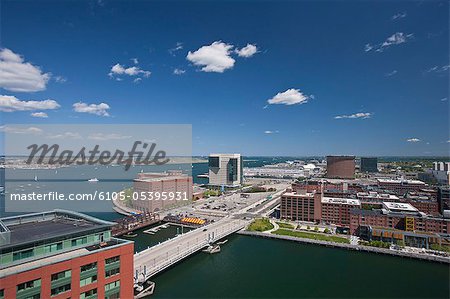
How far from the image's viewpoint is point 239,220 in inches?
1626

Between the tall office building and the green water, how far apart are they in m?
52.0

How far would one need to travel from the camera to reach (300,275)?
920 inches

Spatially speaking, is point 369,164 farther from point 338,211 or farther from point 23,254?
point 23,254

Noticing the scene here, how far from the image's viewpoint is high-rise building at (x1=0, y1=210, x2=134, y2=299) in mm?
9938

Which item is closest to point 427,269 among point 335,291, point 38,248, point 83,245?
point 335,291

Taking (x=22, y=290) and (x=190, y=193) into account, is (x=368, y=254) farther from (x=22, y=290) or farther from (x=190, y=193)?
(x=190, y=193)

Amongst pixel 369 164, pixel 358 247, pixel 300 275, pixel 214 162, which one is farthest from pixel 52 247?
pixel 369 164

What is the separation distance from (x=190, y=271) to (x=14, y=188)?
240ft

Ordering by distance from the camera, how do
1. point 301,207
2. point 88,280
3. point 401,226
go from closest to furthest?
point 88,280 < point 401,226 < point 301,207

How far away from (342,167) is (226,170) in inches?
1854

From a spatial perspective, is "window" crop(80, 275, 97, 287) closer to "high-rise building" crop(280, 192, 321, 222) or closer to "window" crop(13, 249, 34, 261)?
"window" crop(13, 249, 34, 261)

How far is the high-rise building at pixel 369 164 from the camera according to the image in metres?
122

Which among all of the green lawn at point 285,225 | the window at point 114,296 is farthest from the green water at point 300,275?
the window at point 114,296

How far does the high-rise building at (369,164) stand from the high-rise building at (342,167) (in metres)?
28.6
